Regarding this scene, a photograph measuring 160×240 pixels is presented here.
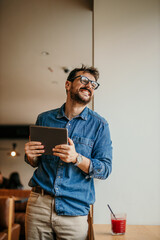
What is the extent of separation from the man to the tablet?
0.03m

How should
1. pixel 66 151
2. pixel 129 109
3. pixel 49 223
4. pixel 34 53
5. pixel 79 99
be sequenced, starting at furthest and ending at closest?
pixel 34 53 < pixel 129 109 < pixel 79 99 < pixel 49 223 < pixel 66 151

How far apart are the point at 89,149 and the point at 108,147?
0.12 meters

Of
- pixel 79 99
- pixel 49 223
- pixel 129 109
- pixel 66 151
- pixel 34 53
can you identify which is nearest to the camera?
pixel 66 151

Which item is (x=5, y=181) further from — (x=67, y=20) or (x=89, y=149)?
(x=89, y=149)

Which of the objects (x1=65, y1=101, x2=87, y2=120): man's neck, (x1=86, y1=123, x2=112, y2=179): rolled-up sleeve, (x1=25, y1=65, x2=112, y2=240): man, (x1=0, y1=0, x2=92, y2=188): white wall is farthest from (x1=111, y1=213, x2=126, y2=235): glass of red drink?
(x1=0, y1=0, x2=92, y2=188): white wall

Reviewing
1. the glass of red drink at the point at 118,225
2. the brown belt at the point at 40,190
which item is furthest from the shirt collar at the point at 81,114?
the glass of red drink at the point at 118,225

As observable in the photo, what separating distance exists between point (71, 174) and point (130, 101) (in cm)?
72

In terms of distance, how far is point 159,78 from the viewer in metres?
1.78

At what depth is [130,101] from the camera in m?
1.77

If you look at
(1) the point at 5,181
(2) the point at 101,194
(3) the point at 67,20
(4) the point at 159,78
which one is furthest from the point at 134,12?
(1) the point at 5,181

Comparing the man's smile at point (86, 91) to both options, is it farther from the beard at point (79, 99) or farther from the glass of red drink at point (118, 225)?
the glass of red drink at point (118, 225)

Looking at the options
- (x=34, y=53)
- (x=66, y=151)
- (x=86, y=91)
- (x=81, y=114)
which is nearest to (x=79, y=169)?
(x=66, y=151)

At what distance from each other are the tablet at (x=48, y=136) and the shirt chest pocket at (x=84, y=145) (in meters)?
0.19

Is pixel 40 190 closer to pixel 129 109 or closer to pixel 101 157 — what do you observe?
pixel 101 157
